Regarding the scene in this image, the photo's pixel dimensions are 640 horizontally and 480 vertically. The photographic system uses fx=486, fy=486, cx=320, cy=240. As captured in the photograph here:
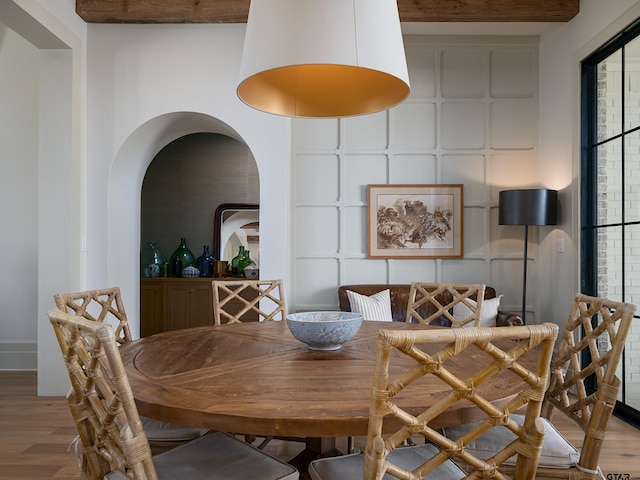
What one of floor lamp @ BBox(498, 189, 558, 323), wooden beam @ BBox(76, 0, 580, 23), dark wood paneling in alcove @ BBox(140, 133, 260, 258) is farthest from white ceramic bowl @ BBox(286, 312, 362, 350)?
dark wood paneling in alcove @ BBox(140, 133, 260, 258)

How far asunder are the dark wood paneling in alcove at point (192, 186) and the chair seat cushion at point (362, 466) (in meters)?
4.51

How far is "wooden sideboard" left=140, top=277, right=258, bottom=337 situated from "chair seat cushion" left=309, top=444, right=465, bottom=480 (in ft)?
12.3

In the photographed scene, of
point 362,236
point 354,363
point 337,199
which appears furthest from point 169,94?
point 354,363

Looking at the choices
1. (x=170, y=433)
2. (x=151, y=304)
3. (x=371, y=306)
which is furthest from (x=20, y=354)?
(x=170, y=433)

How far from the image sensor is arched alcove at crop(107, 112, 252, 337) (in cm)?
383

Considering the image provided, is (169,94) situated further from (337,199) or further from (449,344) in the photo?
(449,344)

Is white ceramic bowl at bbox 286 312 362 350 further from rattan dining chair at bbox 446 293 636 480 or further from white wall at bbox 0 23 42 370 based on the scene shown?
white wall at bbox 0 23 42 370

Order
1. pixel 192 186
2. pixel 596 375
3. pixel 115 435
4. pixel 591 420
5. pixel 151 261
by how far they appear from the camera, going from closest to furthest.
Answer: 1. pixel 115 435
2. pixel 591 420
3. pixel 596 375
4. pixel 151 261
5. pixel 192 186

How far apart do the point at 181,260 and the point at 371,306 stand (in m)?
2.55

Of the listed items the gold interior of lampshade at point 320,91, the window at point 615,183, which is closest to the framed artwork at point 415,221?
the window at point 615,183

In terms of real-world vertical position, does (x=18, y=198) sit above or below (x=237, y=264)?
above

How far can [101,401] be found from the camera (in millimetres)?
1299

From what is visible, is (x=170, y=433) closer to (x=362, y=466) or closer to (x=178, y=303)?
(x=362, y=466)

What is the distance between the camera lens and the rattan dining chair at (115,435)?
3.70 ft
